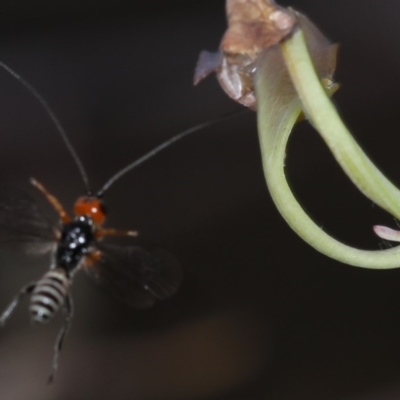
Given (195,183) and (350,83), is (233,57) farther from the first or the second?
(350,83)

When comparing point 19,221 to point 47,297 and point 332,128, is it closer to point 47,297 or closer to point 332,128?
point 47,297

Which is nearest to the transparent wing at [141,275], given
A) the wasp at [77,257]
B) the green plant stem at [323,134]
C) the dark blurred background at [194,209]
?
the wasp at [77,257]

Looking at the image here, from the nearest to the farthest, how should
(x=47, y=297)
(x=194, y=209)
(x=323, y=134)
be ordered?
(x=323, y=134) < (x=47, y=297) < (x=194, y=209)

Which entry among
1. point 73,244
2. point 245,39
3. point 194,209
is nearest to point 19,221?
point 73,244

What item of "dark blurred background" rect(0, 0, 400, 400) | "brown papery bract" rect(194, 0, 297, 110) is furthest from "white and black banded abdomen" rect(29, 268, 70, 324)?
"dark blurred background" rect(0, 0, 400, 400)

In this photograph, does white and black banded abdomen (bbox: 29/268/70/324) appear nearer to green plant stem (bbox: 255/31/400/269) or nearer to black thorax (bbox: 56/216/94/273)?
black thorax (bbox: 56/216/94/273)

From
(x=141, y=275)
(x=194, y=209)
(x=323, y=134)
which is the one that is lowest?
(x=323, y=134)
